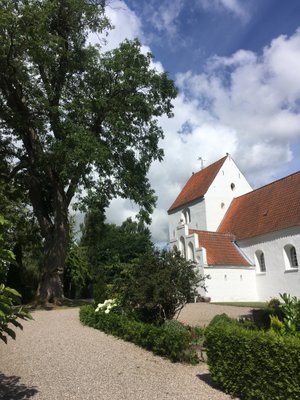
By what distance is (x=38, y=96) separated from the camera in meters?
21.2

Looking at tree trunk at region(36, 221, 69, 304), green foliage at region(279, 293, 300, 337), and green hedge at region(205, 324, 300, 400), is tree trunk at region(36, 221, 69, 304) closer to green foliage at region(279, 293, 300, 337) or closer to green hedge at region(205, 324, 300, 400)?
green hedge at region(205, 324, 300, 400)

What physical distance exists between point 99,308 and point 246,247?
19928 mm

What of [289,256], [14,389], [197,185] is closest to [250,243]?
[289,256]

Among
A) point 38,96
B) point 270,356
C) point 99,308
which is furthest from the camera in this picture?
point 38,96

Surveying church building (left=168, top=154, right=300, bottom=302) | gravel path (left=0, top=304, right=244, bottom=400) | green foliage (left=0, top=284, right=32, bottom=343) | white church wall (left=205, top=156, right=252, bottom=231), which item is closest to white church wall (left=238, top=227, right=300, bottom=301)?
church building (left=168, top=154, right=300, bottom=302)

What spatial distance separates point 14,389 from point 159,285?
18.5ft

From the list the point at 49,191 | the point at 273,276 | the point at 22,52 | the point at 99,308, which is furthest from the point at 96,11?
the point at 273,276

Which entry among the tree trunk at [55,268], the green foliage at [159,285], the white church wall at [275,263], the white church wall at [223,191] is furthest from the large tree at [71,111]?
the white church wall at [223,191]

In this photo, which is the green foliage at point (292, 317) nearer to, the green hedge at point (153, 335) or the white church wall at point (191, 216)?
the green hedge at point (153, 335)

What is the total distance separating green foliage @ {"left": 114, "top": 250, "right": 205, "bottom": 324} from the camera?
39.2ft

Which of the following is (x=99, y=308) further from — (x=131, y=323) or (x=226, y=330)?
(x=226, y=330)

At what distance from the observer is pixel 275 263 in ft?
97.5

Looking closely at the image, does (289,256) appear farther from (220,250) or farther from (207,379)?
(207,379)

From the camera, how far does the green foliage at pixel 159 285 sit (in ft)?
39.2
